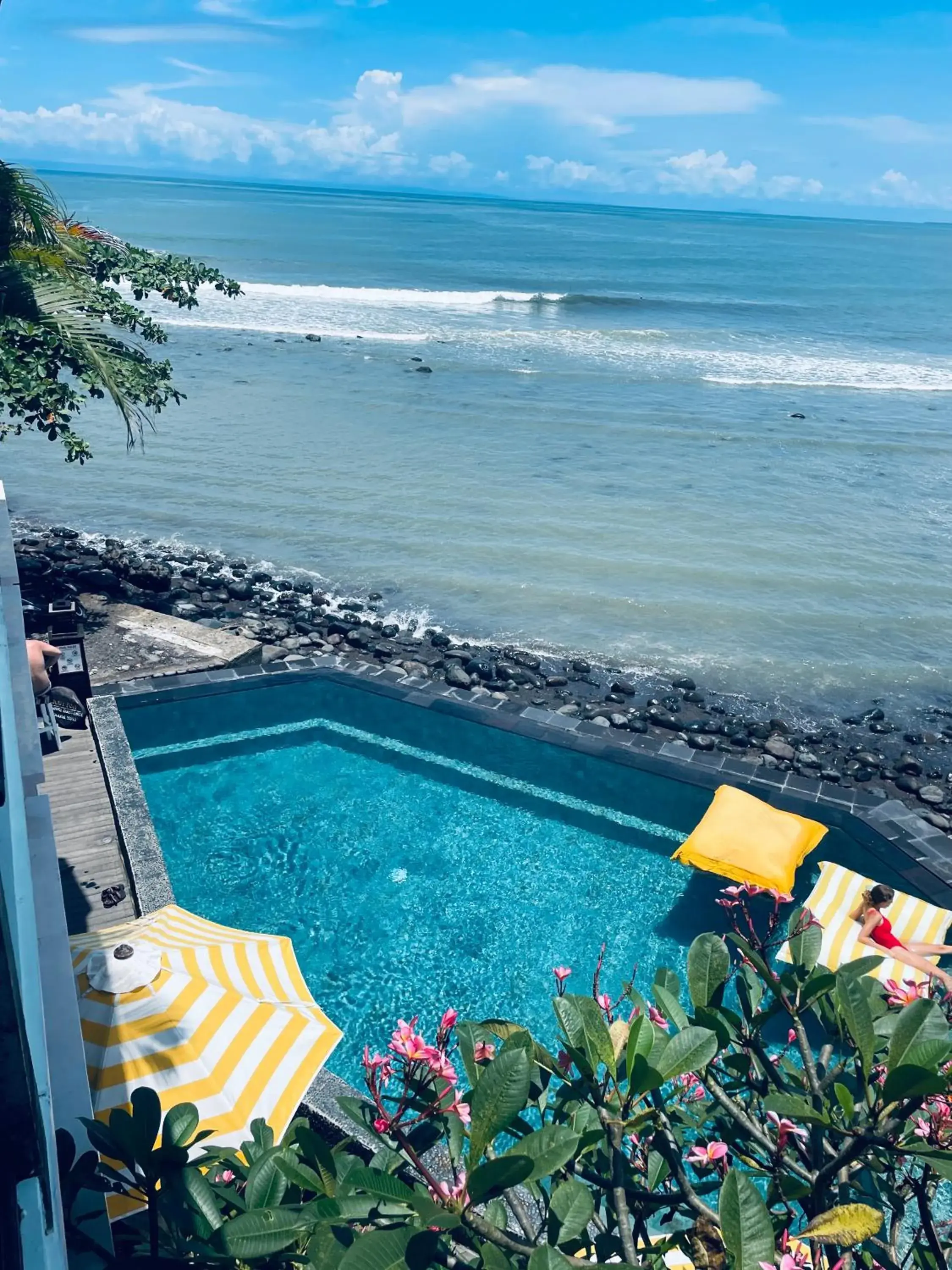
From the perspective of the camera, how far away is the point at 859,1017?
2688 mm

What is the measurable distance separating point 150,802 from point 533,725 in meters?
3.90

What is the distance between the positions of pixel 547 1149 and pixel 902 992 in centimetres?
185

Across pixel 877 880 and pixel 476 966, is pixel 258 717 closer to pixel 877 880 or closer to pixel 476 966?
pixel 476 966

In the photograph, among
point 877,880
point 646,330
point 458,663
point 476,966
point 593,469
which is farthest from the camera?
point 646,330

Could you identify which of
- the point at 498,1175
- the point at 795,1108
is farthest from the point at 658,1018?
the point at 498,1175

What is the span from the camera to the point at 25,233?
36.6 feet

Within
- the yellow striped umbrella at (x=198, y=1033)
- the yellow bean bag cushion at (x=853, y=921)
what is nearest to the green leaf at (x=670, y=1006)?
the yellow striped umbrella at (x=198, y=1033)

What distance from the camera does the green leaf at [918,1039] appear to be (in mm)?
2506

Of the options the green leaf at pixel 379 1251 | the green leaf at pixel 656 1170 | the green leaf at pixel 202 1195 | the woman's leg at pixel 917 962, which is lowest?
the woman's leg at pixel 917 962

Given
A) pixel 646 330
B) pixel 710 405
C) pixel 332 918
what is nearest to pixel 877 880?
pixel 332 918

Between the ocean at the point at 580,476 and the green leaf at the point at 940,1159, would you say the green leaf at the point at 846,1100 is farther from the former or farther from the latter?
the ocean at the point at 580,476

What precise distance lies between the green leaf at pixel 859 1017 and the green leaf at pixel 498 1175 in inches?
35.8

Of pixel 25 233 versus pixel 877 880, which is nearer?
pixel 877 880

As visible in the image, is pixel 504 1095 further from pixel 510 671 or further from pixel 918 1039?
pixel 510 671
